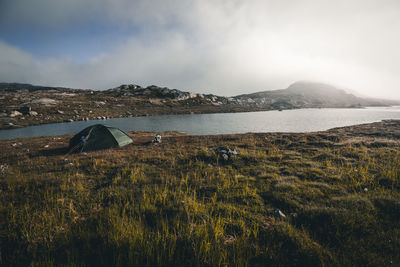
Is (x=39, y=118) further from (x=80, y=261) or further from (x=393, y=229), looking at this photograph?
(x=393, y=229)

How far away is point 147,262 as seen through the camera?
10.7 feet

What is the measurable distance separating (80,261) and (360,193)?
9.40 metres

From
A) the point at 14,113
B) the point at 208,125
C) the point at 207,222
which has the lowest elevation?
the point at 207,222

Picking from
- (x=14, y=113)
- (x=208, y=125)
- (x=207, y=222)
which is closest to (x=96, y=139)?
(x=207, y=222)

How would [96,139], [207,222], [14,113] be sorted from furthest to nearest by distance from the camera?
[14,113]
[96,139]
[207,222]

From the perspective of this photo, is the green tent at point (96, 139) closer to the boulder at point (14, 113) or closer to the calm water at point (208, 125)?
the calm water at point (208, 125)

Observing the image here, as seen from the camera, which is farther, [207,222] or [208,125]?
[208,125]

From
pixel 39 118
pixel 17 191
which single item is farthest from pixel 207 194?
pixel 39 118

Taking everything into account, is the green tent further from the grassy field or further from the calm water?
Answer: the calm water

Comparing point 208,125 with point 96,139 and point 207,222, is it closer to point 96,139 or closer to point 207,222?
point 96,139

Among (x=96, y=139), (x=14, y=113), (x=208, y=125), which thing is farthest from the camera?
(x=14, y=113)

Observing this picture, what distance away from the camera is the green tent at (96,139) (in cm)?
1619

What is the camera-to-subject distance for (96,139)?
16.7 metres

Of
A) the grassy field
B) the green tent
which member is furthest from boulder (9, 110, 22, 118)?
the grassy field
